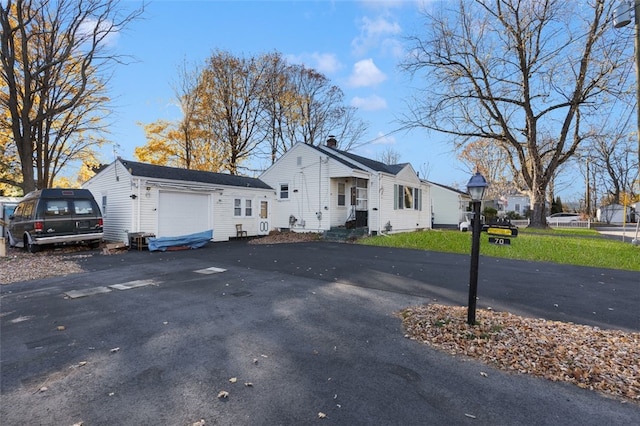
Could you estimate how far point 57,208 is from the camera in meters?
11.2

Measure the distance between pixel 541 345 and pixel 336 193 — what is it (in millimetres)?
14017

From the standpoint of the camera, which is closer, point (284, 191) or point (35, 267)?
point (35, 267)

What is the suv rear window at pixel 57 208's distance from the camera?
11062mm

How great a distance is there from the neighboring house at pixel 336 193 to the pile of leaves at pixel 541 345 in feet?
39.8

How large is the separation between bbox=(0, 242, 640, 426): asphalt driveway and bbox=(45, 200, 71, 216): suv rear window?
5486 millimetres

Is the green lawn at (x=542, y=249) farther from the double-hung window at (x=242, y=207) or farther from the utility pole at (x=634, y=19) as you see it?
the double-hung window at (x=242, y=207)

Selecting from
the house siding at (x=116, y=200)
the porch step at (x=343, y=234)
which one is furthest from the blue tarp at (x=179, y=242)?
the porch step at (x=343, y=234)

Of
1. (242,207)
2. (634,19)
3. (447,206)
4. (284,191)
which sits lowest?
(242,207)

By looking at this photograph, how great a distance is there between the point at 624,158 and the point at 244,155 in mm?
46053

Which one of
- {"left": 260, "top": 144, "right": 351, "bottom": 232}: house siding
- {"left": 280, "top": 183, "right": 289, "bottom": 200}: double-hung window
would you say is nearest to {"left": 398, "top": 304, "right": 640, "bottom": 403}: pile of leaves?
{"left": 260, "top": 144, "right": 351, "bottom": 232}: house siding

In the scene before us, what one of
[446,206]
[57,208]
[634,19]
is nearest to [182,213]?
[57,208]

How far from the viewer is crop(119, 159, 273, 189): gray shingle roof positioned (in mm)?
13462

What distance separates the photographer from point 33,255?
1065cm

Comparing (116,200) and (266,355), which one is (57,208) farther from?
(266,355)
